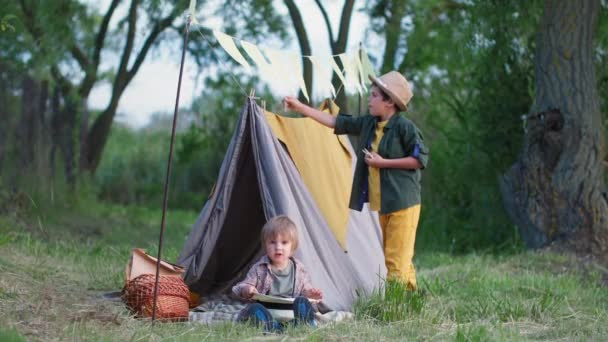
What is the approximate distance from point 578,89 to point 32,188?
5482 millimetres

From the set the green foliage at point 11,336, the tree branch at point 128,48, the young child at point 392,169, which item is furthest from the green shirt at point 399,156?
the tree branch at point 128,48

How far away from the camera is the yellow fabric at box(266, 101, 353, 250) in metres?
5.63

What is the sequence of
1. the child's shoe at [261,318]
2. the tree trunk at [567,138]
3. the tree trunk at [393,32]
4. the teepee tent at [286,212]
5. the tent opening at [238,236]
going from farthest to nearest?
the tree trunk at [393,32] → the tree trunk at [567,138] → the tent opening at [238,236] → the teepee tent at [286,212] → the child's shoe at [261,318]

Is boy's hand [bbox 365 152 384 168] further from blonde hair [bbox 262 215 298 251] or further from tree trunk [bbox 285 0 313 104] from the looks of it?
tree trunk [bbox 285 0 313 104]

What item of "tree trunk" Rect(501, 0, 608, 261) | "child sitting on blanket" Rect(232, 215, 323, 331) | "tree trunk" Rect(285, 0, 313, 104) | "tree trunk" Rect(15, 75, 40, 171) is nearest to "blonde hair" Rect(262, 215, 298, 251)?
"child sitting on blanket" Rect(232, 215, 323, 331)

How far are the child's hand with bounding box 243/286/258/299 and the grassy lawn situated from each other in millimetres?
217

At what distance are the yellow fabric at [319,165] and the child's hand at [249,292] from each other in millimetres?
1025

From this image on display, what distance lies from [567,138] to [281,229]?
4.09m

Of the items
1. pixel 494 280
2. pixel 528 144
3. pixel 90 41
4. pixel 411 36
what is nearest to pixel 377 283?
pixel 494 280

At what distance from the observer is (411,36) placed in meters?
11.5

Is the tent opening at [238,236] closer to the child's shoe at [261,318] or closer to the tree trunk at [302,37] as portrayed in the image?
the child's shoe at [261,318]

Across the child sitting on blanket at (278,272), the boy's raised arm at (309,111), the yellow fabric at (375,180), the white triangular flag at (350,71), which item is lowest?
the child sitting on blanket at (278,272)

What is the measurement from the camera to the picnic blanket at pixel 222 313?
4.86 m

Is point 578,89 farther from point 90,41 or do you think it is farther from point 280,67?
point 90,41
